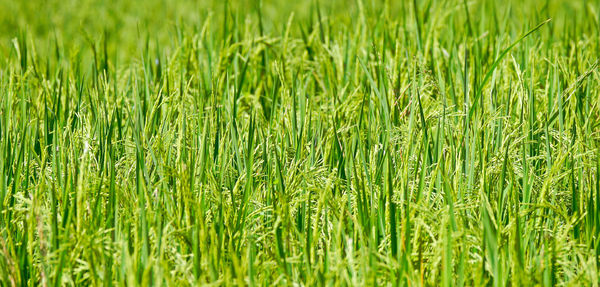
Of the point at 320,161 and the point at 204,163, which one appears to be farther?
the point at 320,161

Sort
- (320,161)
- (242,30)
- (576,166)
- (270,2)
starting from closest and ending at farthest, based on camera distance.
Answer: (576,166) → (320,161) → (242,30) → (270,2)

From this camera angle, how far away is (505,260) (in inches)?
57.7

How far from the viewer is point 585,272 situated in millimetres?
1428

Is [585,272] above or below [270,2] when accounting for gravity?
below

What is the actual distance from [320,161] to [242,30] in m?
1.44

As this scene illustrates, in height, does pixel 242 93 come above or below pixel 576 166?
above

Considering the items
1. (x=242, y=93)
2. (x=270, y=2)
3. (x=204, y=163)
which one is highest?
(x=270, y=2)

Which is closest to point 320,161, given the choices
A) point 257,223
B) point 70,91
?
point 257,223

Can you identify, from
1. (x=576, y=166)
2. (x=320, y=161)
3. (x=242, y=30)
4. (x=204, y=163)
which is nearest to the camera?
(x=204, y=163)

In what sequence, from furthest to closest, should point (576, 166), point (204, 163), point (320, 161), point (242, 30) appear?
1. point (242, 30)
2. point (320, 161)
3. point (576, 166)
4. point (204, 163)

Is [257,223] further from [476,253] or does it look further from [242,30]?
[242,30]

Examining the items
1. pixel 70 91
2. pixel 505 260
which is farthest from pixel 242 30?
pixel 505 260

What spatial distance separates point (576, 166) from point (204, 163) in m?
0.97

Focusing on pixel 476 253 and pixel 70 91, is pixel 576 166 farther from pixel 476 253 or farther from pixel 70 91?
pixel 70 91
